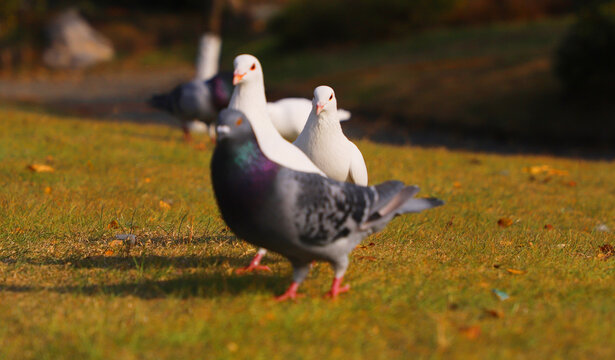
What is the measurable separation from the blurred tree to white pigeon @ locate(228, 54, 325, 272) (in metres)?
11.7

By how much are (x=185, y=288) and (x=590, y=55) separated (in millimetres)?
13068

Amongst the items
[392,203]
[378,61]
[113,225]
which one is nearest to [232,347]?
[392,203]

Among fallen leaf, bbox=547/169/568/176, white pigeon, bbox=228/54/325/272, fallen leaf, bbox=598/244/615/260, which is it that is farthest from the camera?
fallen leaf, bbox=547/169/568/176

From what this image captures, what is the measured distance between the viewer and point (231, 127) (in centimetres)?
339

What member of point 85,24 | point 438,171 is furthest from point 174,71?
point 438,171

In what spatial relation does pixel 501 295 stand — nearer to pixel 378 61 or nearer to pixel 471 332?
pixel 471 332

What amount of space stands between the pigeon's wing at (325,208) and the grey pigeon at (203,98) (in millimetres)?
5877

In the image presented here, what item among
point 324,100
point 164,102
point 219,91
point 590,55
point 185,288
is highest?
point 590,55

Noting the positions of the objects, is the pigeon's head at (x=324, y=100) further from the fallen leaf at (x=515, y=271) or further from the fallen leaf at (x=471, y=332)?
the fallen leaf at (x=471, y=332)

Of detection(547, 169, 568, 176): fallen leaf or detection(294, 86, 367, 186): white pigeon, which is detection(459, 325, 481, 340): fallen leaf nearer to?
detection(294, 86, 367, 186): white pigeon

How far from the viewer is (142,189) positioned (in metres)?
6.78

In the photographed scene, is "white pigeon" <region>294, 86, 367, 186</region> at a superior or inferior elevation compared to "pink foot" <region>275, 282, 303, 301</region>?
superior

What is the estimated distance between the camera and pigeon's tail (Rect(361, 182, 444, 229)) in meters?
3.70

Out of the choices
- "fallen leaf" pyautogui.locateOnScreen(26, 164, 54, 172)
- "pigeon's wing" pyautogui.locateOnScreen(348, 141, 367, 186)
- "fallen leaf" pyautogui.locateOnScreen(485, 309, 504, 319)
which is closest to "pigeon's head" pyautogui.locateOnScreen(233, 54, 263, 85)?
"pigeon's wing" pyautogui.locateOnScreen(348, 141, 367, 186)
